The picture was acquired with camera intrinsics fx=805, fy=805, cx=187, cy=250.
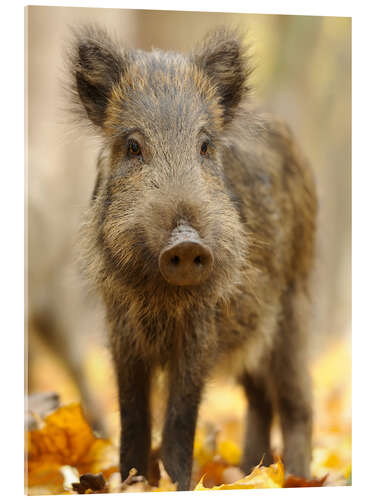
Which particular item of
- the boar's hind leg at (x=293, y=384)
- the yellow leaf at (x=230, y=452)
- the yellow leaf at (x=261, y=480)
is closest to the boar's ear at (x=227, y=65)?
the boar's hind leg at (x=293, y=384)

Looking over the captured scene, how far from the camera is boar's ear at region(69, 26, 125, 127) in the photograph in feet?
12.1

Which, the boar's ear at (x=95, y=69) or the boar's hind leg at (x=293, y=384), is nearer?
the boar's ear at (x=95, y=69)

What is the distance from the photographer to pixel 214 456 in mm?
4766

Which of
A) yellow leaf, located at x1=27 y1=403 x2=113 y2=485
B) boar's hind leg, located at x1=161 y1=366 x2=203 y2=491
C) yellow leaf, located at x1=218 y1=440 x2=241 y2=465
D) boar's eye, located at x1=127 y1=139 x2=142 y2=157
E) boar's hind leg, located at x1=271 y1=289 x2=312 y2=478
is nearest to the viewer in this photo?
boar's eye, located at x1=127 y1=139 x2=142 y2=157

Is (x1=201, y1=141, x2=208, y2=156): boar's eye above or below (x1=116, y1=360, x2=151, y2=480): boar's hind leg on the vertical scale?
above

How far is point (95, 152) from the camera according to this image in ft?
21.7

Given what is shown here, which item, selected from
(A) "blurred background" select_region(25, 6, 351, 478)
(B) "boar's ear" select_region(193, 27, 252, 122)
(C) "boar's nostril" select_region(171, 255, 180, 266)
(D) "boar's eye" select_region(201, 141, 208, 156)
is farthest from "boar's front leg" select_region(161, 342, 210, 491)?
(A) "blurred background" select_region(25, 6, 351, 478)

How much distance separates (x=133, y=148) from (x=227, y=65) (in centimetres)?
66

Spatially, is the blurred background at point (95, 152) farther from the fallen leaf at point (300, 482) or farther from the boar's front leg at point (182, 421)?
the boar's front leg at point (182, 421)

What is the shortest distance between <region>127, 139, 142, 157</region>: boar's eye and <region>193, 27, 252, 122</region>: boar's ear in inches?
20.5

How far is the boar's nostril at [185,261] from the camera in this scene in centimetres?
302

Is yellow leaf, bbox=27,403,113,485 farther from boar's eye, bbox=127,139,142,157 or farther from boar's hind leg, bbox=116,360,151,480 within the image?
boar's eye, bbox=127,139,142,157

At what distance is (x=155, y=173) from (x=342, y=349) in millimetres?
5508
